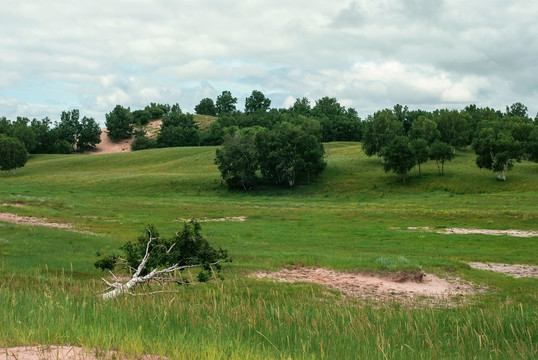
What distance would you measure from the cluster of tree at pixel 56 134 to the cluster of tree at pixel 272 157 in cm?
6793

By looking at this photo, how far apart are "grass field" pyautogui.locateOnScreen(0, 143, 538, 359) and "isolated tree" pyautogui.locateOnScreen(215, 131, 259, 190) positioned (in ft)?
11.7

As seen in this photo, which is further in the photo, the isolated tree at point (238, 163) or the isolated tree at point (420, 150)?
the isolated tree at point (238, 163)

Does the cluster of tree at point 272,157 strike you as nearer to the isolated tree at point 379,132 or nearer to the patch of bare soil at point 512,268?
the isolated tree at point 379,132

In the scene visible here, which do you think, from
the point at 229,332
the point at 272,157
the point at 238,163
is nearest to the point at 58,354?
the point at 229,332

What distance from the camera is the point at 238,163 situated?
268 feet

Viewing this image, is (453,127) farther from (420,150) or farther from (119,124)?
(119,124)

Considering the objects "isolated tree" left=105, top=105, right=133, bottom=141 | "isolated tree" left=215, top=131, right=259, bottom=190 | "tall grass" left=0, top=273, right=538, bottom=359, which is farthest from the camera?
"isolated tree" left=105, top=105, right=133, bottom=141

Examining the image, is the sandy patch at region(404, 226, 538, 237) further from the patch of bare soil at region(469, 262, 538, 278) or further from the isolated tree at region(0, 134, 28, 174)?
the isolated tree at region(0, 134, 28, 174)

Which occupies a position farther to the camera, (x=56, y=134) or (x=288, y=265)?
(x=56, y=134)

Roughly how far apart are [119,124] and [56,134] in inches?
1008

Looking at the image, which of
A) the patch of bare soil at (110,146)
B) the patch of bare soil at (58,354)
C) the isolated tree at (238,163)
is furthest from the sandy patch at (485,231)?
the patch of bare soil at (110,146)

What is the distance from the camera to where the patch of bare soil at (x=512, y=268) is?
22.3 meters

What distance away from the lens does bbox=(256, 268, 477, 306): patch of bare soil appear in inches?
→ 682

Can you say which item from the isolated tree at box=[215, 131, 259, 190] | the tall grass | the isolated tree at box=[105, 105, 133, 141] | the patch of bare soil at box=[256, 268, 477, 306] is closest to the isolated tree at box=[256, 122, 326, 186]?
the isolated tree at box=[215, 131, 259, 190]
